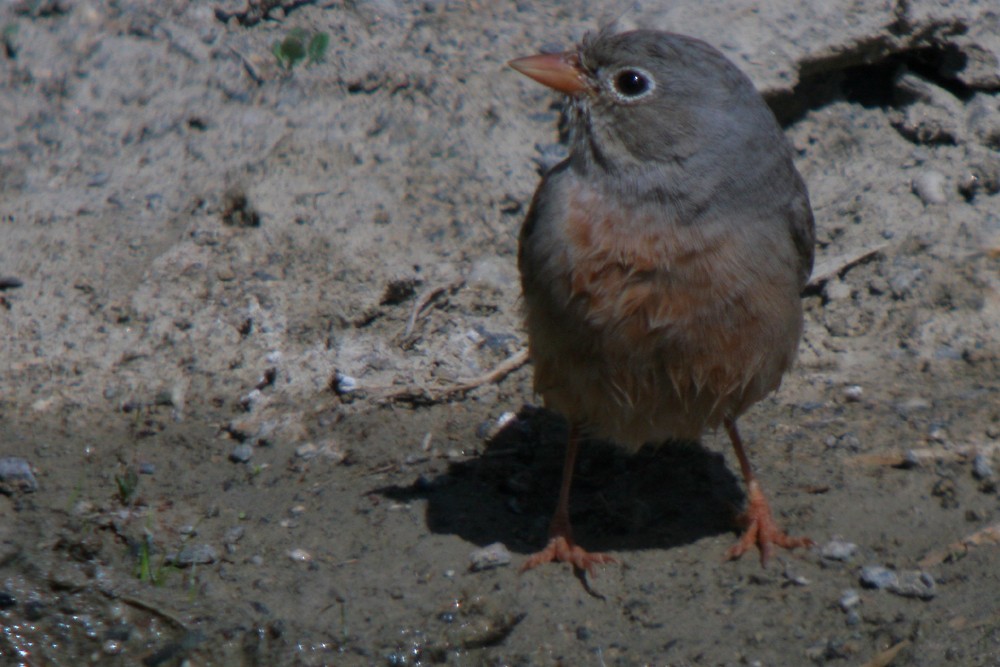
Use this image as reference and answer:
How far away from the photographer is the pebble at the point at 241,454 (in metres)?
5.69

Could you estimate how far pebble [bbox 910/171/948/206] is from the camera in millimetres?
6609

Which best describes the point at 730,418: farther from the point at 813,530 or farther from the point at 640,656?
the point at 640,656

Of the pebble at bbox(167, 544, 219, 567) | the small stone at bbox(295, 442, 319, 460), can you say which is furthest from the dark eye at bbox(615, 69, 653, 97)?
the pebble at bbox(167, 544, 219, 567)

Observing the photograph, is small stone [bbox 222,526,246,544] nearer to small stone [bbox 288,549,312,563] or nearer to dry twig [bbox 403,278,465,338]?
small stone [bbox 288,549,312,563]

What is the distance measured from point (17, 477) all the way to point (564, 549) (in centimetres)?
243

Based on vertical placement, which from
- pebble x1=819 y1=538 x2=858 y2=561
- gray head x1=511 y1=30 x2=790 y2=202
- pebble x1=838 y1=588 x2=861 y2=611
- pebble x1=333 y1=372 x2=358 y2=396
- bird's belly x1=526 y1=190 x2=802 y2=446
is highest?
gray head x1=511 y1=30 x2=790 y2=202

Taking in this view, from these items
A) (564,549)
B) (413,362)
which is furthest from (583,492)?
(413,362)

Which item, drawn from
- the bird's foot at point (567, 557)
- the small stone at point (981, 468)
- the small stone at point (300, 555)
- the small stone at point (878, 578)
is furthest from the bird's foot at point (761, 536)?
the small stone at point (300, 555)

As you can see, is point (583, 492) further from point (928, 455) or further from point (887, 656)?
point (887, 656)

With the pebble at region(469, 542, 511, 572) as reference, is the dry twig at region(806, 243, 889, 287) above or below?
above

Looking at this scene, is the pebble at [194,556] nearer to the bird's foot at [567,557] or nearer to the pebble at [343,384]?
the pebble at [343,384]

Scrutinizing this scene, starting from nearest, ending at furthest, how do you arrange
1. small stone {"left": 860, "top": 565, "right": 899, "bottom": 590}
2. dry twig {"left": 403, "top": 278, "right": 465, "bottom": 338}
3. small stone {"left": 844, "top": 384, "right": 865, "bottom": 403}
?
small stone {"left": 860, "top": 565, "right": 899, "bottom": 590}, small stone {"left": 844, "top": 384, "right": 865, "bottom": 403}, dry twig {"left": 403, "top": 278, "right": 465, "bottom": 338}

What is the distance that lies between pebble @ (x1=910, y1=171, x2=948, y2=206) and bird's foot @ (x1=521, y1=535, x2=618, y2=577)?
2.95m

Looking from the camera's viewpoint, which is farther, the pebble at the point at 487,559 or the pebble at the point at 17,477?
the pebble at the point at 17,477
